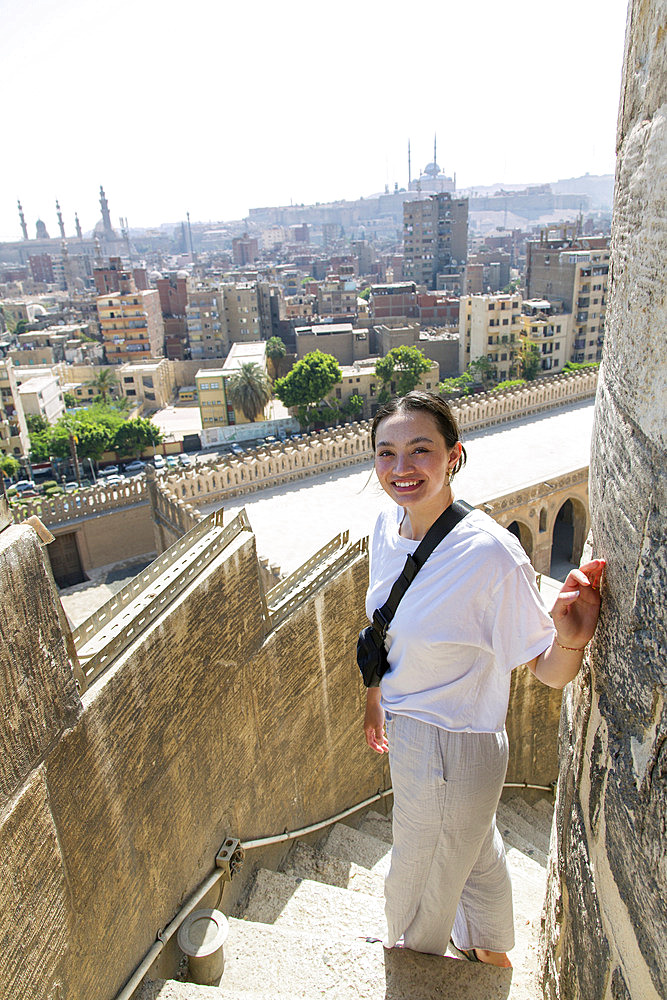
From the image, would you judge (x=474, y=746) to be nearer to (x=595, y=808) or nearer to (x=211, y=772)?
(x=595, y=808)

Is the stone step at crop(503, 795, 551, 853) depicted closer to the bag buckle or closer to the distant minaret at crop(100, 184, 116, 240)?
the bag buckle

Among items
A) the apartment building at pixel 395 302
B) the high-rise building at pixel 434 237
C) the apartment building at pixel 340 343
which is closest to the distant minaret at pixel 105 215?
the high-rise building at pixel 434 237

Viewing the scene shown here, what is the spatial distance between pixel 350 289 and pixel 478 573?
65.4 meters

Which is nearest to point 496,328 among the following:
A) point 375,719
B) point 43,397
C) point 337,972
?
point 43,397

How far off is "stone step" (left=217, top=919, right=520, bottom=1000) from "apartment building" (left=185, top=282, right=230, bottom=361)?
187 ft

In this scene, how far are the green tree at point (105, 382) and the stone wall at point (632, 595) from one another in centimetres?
4715

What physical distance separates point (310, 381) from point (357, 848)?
31939mm

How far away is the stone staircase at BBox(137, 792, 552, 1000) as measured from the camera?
161 inches

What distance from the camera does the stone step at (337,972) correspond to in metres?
4.04

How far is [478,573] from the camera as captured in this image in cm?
311

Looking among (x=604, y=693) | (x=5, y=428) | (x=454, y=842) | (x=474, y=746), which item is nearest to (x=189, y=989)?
(x=454, y=842)

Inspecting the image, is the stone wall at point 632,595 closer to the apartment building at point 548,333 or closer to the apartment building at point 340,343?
the apartment building at point 548,333

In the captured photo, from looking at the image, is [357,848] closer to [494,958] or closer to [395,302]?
[494,958]

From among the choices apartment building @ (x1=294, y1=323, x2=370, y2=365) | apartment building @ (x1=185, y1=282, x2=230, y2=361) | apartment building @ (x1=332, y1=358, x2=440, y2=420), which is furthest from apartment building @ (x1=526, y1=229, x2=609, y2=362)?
apartment building @ (x1=185, y1=282, x2=230, y2=361)
